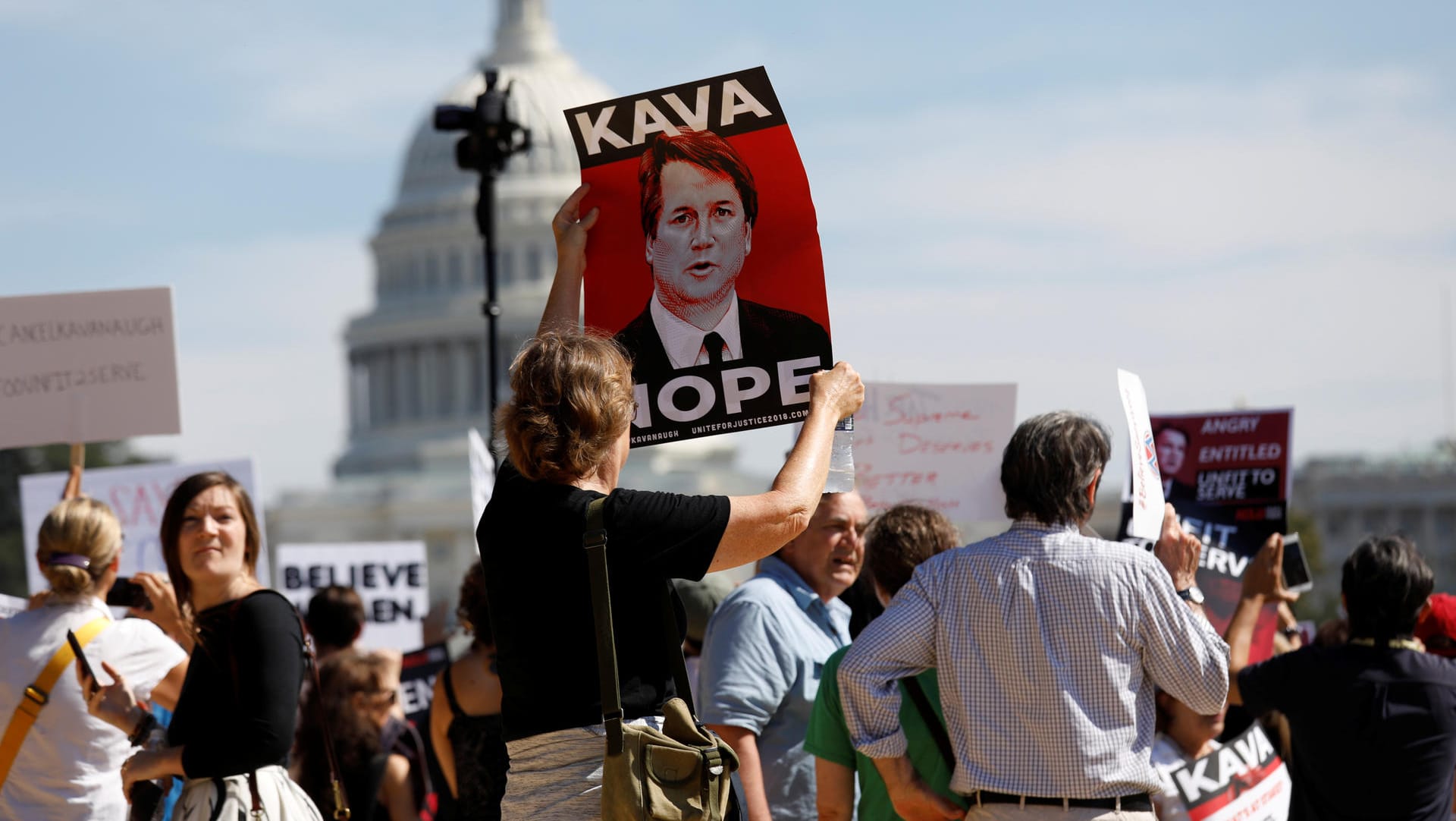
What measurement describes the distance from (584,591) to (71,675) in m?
2.16

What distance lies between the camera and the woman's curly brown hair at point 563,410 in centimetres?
366

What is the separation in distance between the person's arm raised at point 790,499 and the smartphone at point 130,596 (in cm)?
256

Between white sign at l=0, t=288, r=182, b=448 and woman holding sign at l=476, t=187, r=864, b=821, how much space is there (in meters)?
4.26

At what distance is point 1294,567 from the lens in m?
6.20

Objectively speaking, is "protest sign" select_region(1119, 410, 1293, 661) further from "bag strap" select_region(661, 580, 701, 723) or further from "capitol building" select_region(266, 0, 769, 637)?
"capitol building" select_region(266, 0, 769, 637)

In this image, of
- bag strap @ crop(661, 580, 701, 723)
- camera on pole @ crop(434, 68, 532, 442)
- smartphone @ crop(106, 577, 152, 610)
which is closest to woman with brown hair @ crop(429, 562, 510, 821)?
smartphone @ crop(106, 577, 152, 610)

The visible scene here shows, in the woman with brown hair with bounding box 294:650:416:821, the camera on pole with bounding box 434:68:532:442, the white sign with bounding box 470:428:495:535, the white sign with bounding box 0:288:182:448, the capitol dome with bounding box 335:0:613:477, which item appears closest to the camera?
the woman with brown hair with bounding box 294:650:416:821

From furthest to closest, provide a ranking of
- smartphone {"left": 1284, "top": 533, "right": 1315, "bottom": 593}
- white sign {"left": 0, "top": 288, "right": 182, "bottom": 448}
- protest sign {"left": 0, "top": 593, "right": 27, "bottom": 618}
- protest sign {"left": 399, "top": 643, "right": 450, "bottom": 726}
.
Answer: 1. protest sign {"left": 399, "top": 643, "right": 450, "bottom": 726}
2. white sign {"left": 0, "top": 288, "right": 182, "bottom": 448}
3. smartphone {"left": 1284, "top": 533, "right": 1315, "bottom": 593}
4. protest sign {"left": 0, "top": 593, "right": 27, "bottom": 618}

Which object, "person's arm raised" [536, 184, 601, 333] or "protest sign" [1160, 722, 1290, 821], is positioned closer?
"person's arm raised" [536, 184, 601, 333]

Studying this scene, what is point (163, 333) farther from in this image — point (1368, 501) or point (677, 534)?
point (1368, 501)

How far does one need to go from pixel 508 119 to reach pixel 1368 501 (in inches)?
3294

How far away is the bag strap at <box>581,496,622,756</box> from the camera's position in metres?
3.48

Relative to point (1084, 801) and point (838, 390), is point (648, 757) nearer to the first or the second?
point (838, 390)

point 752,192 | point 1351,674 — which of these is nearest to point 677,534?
point 752,192
